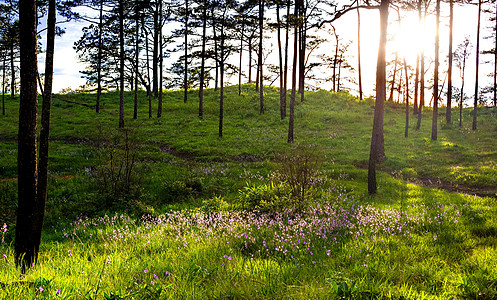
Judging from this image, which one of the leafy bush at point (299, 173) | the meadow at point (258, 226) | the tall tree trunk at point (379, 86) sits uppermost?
the tall tree trunk at point (379, 86)

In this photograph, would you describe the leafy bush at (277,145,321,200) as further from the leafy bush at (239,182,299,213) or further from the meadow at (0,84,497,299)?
the leafy bush at (239,182,299,213)

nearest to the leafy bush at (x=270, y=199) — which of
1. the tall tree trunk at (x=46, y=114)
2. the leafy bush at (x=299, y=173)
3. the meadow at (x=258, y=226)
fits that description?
the meadow at (x=258, y=226)

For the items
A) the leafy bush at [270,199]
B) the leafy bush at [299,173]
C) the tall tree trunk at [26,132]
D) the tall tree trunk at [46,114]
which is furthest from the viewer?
the leafy bush at [299,173]

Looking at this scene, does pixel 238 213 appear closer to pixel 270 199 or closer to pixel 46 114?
pixel 270 199

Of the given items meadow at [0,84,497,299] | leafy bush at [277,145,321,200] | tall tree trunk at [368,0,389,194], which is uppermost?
tall tree trunk at [368,0,389,194]

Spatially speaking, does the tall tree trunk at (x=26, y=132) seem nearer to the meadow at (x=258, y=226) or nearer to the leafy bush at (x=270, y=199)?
the meadow at (x=258, y=226)

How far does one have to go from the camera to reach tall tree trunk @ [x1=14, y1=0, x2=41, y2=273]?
4.44 meters

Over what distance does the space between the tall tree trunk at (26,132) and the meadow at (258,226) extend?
439 mm

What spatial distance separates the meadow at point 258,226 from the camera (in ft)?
11.8

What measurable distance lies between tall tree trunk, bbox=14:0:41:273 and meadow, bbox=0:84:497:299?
1.44 feet

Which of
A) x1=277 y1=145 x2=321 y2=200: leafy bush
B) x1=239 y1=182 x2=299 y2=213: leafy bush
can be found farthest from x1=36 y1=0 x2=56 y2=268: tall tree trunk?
x1=277 y1=145 x2=321 y2=200: leafy bush

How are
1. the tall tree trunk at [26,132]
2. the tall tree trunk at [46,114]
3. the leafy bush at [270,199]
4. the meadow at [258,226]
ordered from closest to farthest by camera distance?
the meadow at [258,226]
the tall tree trunk at [26,132]
the tall tree trunk at [46,114]
the leafy bush at [270,199]

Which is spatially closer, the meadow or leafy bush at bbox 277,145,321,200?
the meadow

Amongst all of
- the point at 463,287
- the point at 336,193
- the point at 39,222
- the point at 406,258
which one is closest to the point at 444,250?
the point at 406,258
